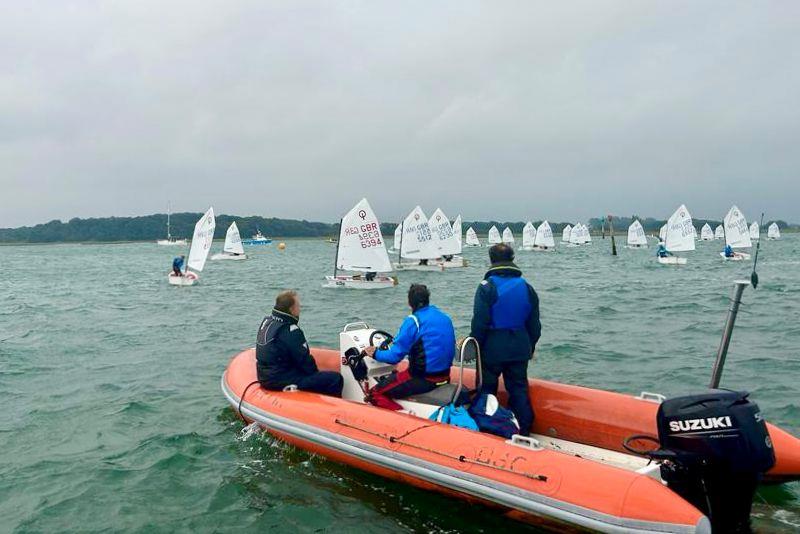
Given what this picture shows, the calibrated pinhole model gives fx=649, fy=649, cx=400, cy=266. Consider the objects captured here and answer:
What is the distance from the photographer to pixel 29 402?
27.6 feet

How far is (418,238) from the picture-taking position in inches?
1254

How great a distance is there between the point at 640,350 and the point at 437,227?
76.3 feet

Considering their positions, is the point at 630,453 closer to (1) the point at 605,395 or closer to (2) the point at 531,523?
(1) the point at 605,395

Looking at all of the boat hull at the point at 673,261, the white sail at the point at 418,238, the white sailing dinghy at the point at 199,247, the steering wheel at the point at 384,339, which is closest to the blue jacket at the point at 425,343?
the steering wheel at the point at 384,339

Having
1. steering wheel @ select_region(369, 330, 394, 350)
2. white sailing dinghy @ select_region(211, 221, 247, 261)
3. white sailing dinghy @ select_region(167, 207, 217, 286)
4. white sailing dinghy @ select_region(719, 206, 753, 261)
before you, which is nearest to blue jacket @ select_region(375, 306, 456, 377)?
steering wheel @ select_region(369, 330, 394, 350)

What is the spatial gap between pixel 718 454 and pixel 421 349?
2.44 metres

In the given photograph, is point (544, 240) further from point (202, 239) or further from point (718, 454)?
point (718, 454)

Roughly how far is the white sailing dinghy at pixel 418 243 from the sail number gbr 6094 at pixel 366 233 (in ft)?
28.3

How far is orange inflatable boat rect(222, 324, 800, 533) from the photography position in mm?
3902

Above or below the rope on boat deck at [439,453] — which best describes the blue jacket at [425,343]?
above

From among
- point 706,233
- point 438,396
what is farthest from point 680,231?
point 706,233

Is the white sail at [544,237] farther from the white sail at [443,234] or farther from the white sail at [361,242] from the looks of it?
the white sail at [361,242]

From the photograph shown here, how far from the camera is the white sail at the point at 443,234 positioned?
3325 centimetres

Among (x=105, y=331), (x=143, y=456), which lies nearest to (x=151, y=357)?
(x=105, y=331)
